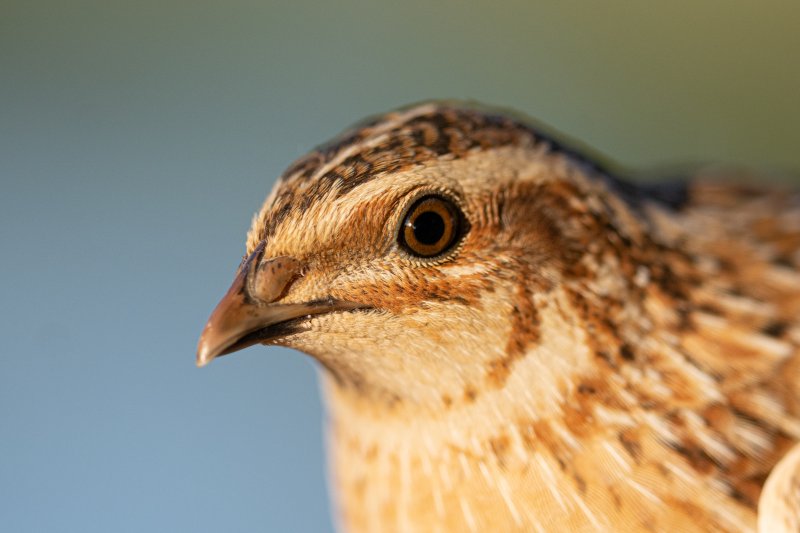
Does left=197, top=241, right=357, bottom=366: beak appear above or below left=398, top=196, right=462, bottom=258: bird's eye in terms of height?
below

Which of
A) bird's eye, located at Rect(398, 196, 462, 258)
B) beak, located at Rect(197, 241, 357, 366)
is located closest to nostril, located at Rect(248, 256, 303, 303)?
beak, located at Rect(197, 241, 357, 366)

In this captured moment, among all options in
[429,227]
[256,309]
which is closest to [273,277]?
[256,309]

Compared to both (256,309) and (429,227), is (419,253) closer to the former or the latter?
(429,227)

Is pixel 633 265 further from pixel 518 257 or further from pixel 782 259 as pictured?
pixel 782 259

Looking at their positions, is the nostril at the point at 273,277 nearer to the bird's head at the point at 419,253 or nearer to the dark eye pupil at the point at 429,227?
the bird's head at the point at 419,253

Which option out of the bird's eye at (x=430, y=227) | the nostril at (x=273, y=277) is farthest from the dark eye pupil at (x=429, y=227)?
the nostril at (x=273, y=277)

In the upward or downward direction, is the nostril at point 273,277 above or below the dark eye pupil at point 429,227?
below

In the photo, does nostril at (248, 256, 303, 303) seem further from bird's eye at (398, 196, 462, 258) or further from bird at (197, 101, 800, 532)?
bird's eye at (398, 196, 462, 258)
